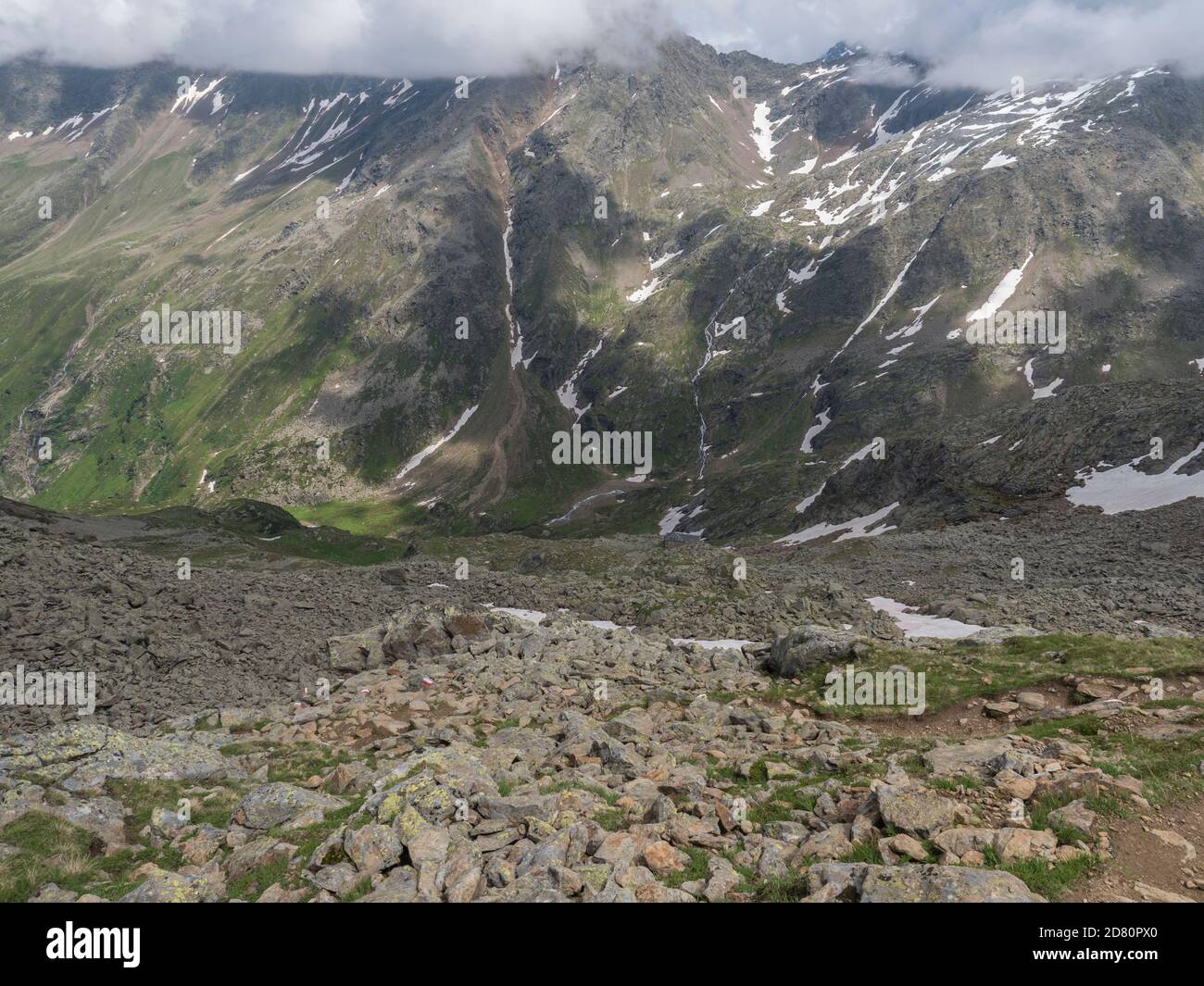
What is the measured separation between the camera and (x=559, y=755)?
2123 centimetres

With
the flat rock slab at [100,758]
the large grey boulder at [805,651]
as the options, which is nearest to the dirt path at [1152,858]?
the large grey boulder at [805,651]

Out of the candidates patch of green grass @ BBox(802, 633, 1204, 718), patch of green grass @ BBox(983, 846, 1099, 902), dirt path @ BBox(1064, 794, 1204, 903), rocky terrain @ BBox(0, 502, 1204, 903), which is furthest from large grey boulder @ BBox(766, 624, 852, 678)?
patch of green grass @ BBox(983, 846, 1099, 902)

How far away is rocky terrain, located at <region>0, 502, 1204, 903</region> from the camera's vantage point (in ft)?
39.6

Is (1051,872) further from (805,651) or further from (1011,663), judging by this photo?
(805,651)

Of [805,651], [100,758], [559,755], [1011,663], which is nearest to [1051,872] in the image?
[559,755]

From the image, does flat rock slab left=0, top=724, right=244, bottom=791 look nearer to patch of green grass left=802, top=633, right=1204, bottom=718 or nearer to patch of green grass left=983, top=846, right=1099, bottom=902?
patch of green grass left=983, top=846, right=1099, bottom=902

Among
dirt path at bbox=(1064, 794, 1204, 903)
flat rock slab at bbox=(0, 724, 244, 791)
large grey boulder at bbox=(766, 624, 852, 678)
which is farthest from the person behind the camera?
large grey boulder at bbox=(766, 624, 852, 678)

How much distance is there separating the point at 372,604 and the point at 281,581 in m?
10.1

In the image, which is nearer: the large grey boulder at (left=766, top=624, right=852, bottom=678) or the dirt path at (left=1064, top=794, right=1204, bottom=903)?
the dirt path at (left=1064, top=794, right=1204, bottom=903)

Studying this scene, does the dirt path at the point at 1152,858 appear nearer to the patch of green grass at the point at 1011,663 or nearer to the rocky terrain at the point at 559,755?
the rocky terrain at the point at 559,755

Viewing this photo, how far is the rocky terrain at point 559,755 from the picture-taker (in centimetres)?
1207

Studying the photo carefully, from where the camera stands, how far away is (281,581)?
5188 centimetres
